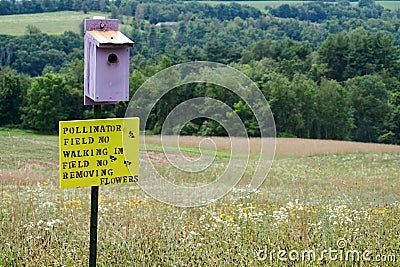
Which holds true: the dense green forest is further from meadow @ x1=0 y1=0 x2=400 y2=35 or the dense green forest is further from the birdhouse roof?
the birdhouse roof

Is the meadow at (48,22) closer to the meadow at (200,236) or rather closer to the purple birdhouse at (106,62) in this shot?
the meadow at (200,236)

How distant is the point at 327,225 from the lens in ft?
18.9

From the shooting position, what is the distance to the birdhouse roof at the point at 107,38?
4207mm

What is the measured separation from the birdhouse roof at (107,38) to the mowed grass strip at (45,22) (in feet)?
276

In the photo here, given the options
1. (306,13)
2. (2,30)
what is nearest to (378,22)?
(306,13)

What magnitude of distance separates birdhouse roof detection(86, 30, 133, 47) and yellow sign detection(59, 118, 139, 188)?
559 mm

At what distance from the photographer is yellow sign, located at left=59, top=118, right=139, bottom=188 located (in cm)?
414

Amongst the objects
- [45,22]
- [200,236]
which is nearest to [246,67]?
[45,22]

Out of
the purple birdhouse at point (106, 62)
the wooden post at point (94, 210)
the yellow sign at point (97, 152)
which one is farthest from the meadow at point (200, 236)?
the purple birdhouse at point (106, 62)

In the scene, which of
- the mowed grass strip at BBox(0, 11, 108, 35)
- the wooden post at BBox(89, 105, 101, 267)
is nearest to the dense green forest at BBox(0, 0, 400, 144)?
the mowed grass strip at BBox(0, 11, 108, 35)

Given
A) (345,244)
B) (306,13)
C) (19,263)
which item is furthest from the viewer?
(306,13)

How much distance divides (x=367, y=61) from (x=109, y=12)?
200ft

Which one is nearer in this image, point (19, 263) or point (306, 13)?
point (19, 263)

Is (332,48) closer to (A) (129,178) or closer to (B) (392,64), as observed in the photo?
(B) (392,64)
